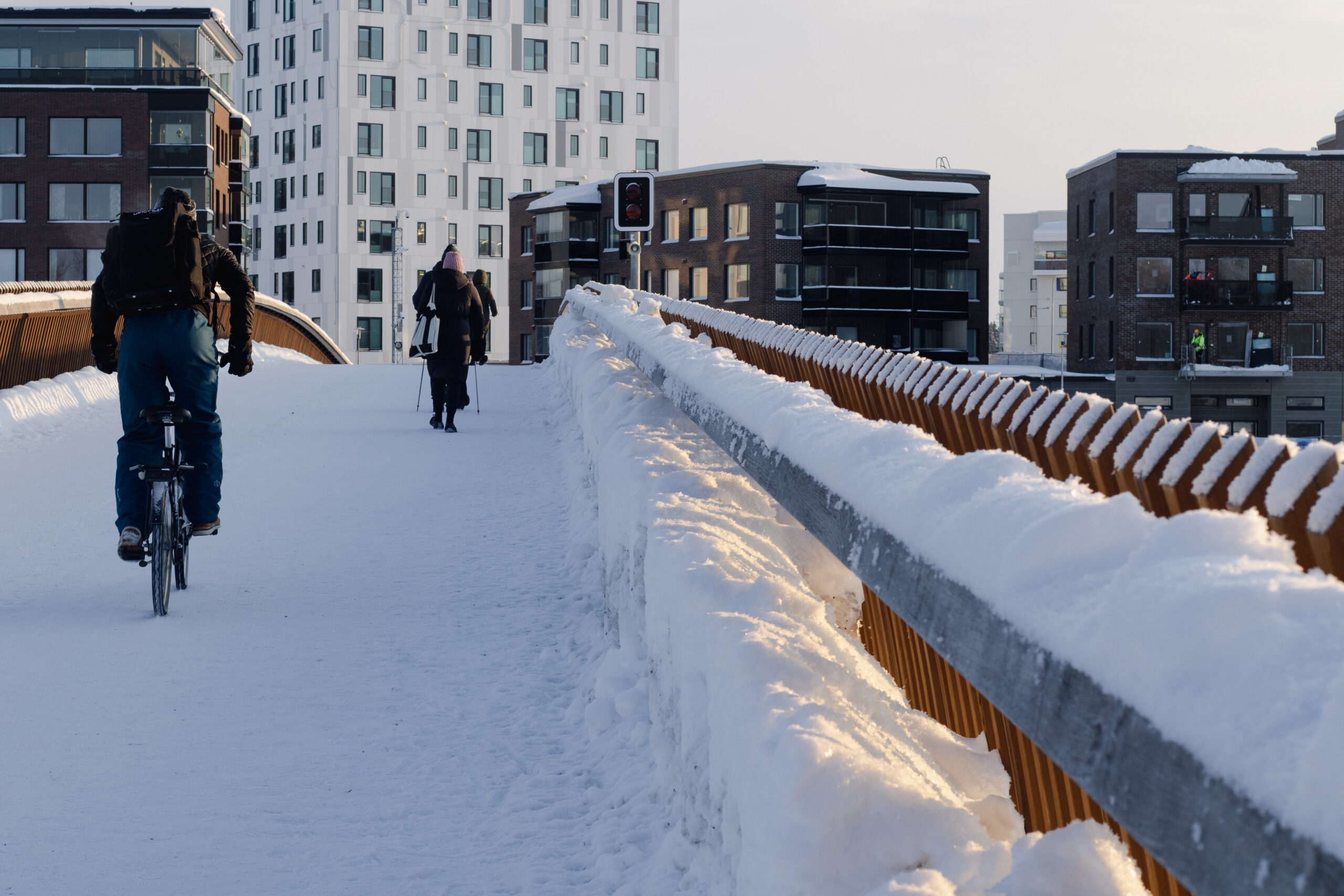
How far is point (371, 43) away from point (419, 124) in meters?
6.74

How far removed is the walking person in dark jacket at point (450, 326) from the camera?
1508 cm

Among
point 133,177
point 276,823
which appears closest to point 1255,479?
point 276,823

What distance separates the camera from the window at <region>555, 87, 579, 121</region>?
103 m

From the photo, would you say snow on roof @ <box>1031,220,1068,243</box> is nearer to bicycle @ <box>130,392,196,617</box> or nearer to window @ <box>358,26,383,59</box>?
window @ <box>358,26,383,59</box>

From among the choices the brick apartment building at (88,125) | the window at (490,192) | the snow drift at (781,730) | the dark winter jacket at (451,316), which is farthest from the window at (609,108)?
the snow drift at (781,730)

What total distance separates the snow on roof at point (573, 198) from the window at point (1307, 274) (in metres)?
35.7

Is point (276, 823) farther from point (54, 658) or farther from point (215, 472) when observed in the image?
point (215, 472)

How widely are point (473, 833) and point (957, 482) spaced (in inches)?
87.6

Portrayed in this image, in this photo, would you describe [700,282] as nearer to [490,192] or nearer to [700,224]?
[700,224]

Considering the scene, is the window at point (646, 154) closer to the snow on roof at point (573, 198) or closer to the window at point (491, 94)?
the window at point (491, 94)

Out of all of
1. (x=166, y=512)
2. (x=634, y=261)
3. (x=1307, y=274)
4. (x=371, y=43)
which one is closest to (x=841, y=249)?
(x=1307, y=274)

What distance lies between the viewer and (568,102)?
10312cm

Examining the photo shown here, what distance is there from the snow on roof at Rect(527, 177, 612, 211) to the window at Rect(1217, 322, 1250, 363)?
33080mm

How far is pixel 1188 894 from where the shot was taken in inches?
78.2
